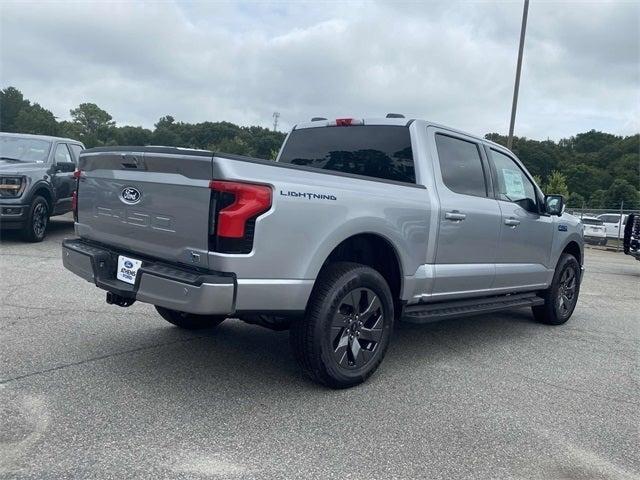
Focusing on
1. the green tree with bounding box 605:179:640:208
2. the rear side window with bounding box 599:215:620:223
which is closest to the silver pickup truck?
the rear side window with bounding box 599:215:620:223

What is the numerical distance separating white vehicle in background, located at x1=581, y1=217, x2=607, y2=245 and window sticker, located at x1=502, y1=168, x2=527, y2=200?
62.1 feet

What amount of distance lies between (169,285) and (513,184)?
380 cm

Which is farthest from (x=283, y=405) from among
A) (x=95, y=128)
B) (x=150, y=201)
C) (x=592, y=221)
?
(x=95, y=128)

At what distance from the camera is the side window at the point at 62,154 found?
10.3m

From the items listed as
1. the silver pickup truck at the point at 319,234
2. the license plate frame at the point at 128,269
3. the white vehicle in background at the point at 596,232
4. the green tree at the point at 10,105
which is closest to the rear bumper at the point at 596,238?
the white vehicle in background at the point at 596,232

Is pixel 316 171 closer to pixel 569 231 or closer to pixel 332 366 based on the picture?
pixel 332 366

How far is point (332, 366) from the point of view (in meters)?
3.62

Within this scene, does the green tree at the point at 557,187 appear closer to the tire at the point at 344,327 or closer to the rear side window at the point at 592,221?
the rear side window at the point at 592,221

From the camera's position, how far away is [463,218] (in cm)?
460

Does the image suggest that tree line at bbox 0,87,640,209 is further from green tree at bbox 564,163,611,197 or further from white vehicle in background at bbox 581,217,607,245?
white vehicle in background at bbox 581,217,607,245

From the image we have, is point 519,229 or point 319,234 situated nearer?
point 319,234

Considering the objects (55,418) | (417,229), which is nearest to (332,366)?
(417,229)

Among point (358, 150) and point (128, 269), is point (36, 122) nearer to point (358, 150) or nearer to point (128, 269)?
point (358, 150)

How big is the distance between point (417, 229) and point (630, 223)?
9763 mm
